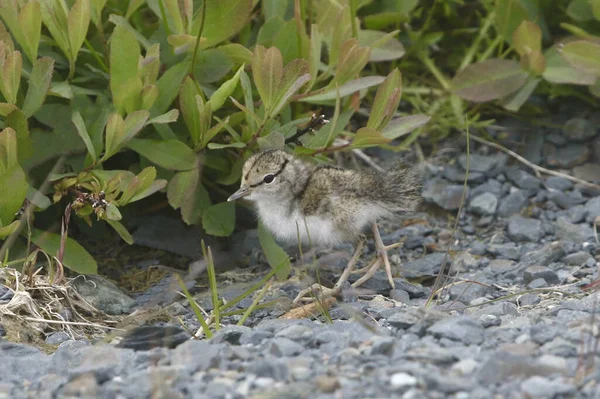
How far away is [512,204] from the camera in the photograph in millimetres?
4887

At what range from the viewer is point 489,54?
17.5ft

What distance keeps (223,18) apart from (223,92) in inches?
12.9

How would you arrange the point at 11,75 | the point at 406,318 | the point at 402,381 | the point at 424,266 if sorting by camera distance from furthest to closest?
1. the point at 424,266
2. the point at 11,75
3. the point at 406,318
4. the point at 402,381

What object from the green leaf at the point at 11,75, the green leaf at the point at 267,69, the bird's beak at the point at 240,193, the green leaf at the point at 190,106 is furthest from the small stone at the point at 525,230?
the green leaf at the point at 11,75

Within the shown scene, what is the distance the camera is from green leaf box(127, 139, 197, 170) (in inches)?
152

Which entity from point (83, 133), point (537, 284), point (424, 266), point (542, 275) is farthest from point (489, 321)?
point (83, 133)

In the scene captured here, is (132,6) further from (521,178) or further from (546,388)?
(546,388)

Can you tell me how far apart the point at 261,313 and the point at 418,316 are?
2.89ft

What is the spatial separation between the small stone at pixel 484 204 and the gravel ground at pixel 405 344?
206 mm

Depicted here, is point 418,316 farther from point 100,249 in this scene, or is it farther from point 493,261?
point 100,249

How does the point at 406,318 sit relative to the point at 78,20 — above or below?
below

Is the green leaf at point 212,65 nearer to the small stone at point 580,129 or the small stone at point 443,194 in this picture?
the small stone at point 443,194

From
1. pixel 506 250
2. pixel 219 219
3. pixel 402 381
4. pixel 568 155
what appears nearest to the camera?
pixel 402 381

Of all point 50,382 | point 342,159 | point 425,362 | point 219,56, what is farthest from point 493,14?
point 50,382
